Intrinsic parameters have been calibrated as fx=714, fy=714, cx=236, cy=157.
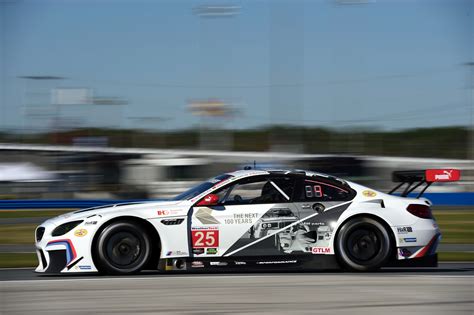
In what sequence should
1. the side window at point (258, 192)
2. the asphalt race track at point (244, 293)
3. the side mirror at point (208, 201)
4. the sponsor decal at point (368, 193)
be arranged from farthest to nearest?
the sponsor decal at point (368, 193), the side window at point (258, 192), the side mirror at point (208, 201), the asphalt race track at point (244, 293)

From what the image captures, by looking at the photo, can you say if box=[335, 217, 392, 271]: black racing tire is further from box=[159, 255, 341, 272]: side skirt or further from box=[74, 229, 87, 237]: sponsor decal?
box=[74, 229, 87, 237]: sponsor decal

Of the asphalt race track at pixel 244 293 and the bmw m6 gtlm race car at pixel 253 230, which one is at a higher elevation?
the bmw m6 gtlm race car at pixel 253 230

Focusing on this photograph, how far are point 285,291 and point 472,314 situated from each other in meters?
1.73

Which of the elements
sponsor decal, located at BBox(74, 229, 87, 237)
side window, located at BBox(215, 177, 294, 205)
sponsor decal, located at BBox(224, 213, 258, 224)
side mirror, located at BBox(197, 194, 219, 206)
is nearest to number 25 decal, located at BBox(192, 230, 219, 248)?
sponsor decal, located at BBox(224, 213, 258, 224)

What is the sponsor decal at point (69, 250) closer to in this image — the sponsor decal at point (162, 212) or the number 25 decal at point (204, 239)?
the sponsor decal at point (162, 212)

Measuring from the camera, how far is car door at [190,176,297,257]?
27.2 feet

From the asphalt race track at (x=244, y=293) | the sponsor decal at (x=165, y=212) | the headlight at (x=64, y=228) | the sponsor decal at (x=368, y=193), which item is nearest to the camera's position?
the asphalt race track at (x=244, y=293)

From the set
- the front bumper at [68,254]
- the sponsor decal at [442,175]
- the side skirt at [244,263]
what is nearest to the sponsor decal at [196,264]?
the side skirt at [244,263]

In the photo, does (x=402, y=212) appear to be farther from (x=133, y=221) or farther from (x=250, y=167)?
(x=133, y=221)

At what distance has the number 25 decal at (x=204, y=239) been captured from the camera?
27.2 feet

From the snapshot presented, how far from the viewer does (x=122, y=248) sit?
27.1ft

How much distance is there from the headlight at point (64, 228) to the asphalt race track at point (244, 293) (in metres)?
0.51

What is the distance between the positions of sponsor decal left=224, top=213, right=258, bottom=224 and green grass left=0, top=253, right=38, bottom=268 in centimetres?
340

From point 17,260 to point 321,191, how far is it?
16.4 ft
